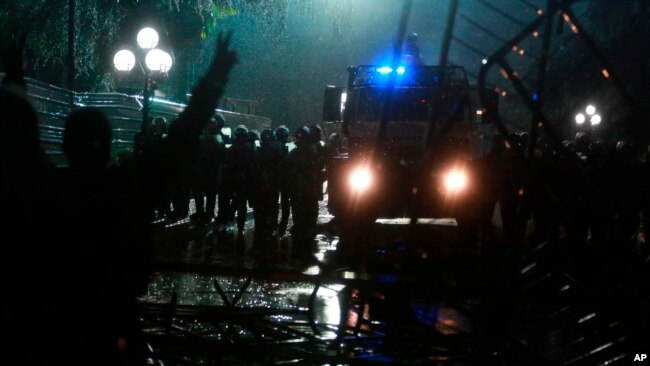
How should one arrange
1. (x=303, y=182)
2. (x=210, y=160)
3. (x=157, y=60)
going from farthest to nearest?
(x=157, y=60)
(x=210, y=160)
(x=303, y=182)

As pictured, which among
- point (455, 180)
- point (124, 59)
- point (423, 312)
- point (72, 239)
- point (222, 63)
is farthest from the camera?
point (124, 59)

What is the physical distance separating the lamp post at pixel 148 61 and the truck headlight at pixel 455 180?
296 inches

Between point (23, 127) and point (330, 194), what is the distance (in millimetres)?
12264

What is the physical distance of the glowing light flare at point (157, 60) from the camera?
1568 centimetres

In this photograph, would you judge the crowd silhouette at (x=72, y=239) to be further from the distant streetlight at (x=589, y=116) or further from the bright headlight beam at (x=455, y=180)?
the distant streetlight at (x=589, y=116)

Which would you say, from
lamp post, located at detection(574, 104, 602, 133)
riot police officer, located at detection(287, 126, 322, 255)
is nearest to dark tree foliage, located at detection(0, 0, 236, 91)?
riot police officer, located at detection(287, 126, 322, 255)

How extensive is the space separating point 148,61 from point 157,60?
21 centimetres

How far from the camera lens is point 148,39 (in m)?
16.2

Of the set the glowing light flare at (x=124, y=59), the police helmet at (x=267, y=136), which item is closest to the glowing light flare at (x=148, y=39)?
the glowing light flare at (x=124, y=59)

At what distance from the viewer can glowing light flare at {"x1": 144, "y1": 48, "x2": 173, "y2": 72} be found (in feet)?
51.4

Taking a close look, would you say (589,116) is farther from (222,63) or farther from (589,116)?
(222,63)

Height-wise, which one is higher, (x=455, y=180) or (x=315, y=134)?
(x=315, y=134)

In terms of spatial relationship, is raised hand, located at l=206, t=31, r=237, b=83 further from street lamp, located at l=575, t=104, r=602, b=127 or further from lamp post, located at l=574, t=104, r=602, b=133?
street lamp, located at l=575, t=104, r=602, b=127

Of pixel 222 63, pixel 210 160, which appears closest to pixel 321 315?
pixel 222 63
